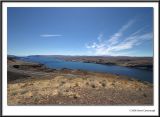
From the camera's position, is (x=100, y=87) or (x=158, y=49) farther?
(x=100, y=87)

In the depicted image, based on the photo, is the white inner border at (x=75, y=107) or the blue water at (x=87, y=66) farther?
the blue water at (x=87, y=66)

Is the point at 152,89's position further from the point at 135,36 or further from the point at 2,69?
the point at 2,69

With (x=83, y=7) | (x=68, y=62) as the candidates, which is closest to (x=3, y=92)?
(x=68, y=62)

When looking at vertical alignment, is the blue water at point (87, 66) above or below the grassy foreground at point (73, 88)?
above

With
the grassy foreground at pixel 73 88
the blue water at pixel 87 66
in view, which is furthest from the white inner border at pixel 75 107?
the blue water at pixel 87 66

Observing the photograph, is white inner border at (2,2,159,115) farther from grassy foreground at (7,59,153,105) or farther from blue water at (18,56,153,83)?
blue water at (18,56,153,83)

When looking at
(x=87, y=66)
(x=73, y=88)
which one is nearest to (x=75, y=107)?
(x=73, y=88)

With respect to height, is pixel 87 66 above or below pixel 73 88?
above

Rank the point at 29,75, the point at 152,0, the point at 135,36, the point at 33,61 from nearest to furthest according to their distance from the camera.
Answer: the point at 152,0
the point at 135,36
the point at 33,61
the point at 29,75

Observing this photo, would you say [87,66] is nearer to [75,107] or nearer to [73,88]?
[73,88]

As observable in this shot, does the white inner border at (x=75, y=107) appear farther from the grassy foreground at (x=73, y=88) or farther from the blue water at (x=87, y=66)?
the blue water at (x=87, y=66)

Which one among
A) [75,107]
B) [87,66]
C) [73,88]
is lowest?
[75,107]
